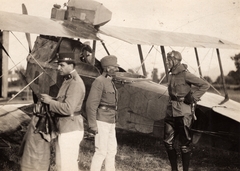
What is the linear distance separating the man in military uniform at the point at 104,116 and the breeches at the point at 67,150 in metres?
0.50

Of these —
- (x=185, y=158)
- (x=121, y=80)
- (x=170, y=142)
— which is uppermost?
(x=121, y=80)

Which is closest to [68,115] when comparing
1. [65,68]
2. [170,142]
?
[65,68]

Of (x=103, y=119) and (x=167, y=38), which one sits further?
(x=167, y=38)

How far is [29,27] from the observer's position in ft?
18.7

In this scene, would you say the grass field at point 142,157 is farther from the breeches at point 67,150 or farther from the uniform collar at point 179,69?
the uniform collar at point 179,69

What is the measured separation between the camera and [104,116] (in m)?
4.36

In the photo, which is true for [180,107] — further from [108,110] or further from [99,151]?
[99,151]

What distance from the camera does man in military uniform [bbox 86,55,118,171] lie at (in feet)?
13.7

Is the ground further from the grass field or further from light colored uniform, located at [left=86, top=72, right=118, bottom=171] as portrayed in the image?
light colored uniform, located at [left=86, top=72, right=118, bottom=171]

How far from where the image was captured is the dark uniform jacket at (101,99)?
4228mm

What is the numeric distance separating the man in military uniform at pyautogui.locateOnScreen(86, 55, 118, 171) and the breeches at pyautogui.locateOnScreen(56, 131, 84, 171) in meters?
0.50

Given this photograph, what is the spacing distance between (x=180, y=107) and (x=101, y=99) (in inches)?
57.7

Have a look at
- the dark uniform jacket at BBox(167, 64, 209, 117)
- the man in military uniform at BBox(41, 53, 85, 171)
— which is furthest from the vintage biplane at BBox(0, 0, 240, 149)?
the man in military uniform at BBox(41, 53, 85, 171)

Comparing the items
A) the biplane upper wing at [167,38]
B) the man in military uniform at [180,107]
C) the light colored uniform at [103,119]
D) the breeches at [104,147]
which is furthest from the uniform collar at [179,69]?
the biplane upper wing at [167,38]
